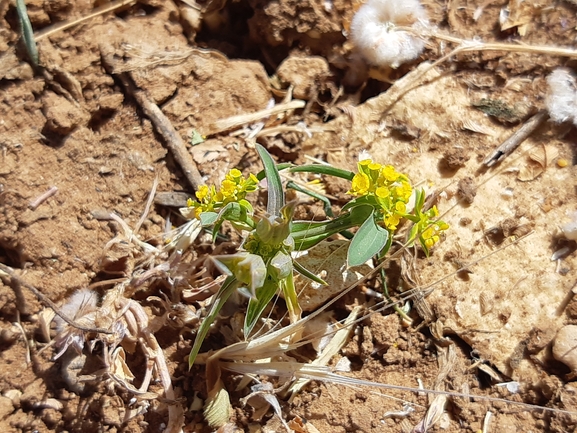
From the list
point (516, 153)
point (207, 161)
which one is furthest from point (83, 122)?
point (516, 153)

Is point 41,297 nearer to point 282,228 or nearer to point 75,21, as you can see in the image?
point 282,228

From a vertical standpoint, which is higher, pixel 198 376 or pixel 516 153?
pixel 516 153

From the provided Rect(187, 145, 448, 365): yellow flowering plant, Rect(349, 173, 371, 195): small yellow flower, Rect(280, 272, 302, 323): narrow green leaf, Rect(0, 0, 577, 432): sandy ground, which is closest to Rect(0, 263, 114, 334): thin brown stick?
Rect(0, 0, 577, 432): sandy ground

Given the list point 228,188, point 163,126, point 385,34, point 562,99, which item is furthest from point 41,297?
point 562,99

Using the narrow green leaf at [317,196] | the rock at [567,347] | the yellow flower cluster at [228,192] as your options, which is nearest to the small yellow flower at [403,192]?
the narrow green leaf at [317,196]

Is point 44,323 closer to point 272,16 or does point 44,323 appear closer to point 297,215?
point 297,215

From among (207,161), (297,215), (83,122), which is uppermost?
(83,122)

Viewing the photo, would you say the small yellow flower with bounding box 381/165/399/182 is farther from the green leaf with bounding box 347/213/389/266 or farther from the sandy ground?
the sandy ground
